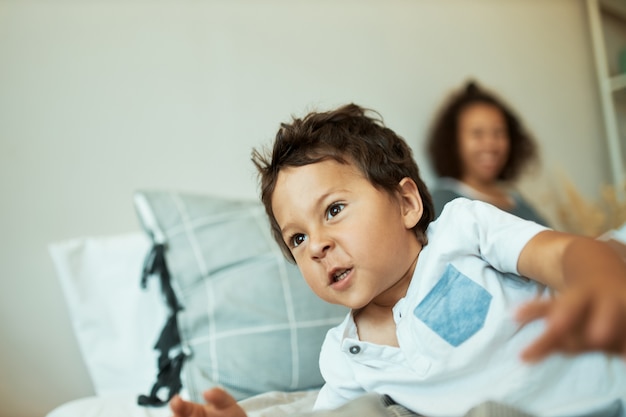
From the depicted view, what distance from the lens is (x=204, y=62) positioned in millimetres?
1432

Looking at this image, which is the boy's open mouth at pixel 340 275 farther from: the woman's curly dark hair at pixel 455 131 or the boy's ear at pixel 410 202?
the woman's curly dark hair at pixel 455 131

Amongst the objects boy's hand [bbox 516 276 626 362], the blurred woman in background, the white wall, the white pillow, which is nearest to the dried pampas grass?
the blurred woman in background

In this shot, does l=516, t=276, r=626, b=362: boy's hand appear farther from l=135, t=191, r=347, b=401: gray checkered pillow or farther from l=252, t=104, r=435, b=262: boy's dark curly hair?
l=135, t=191, r=347, b=401: gray checkered pillow

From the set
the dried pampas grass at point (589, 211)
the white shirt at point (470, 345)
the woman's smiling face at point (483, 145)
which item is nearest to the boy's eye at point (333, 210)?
the white shirt at point (470, 345)

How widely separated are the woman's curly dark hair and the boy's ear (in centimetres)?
101

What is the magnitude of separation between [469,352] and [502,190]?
134 centimetres

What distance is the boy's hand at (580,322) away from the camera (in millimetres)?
344

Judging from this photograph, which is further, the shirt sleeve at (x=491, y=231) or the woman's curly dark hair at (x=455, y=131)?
the woman's curly dark hair at (x=455, y=131)

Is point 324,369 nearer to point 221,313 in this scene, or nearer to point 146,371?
point 221,313

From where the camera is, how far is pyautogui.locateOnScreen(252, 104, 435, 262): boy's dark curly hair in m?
0.77

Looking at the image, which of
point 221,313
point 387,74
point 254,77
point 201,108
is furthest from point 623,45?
point 221,313

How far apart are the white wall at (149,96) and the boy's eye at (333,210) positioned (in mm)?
644

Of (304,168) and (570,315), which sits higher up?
(304,168)

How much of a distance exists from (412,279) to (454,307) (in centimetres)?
8
